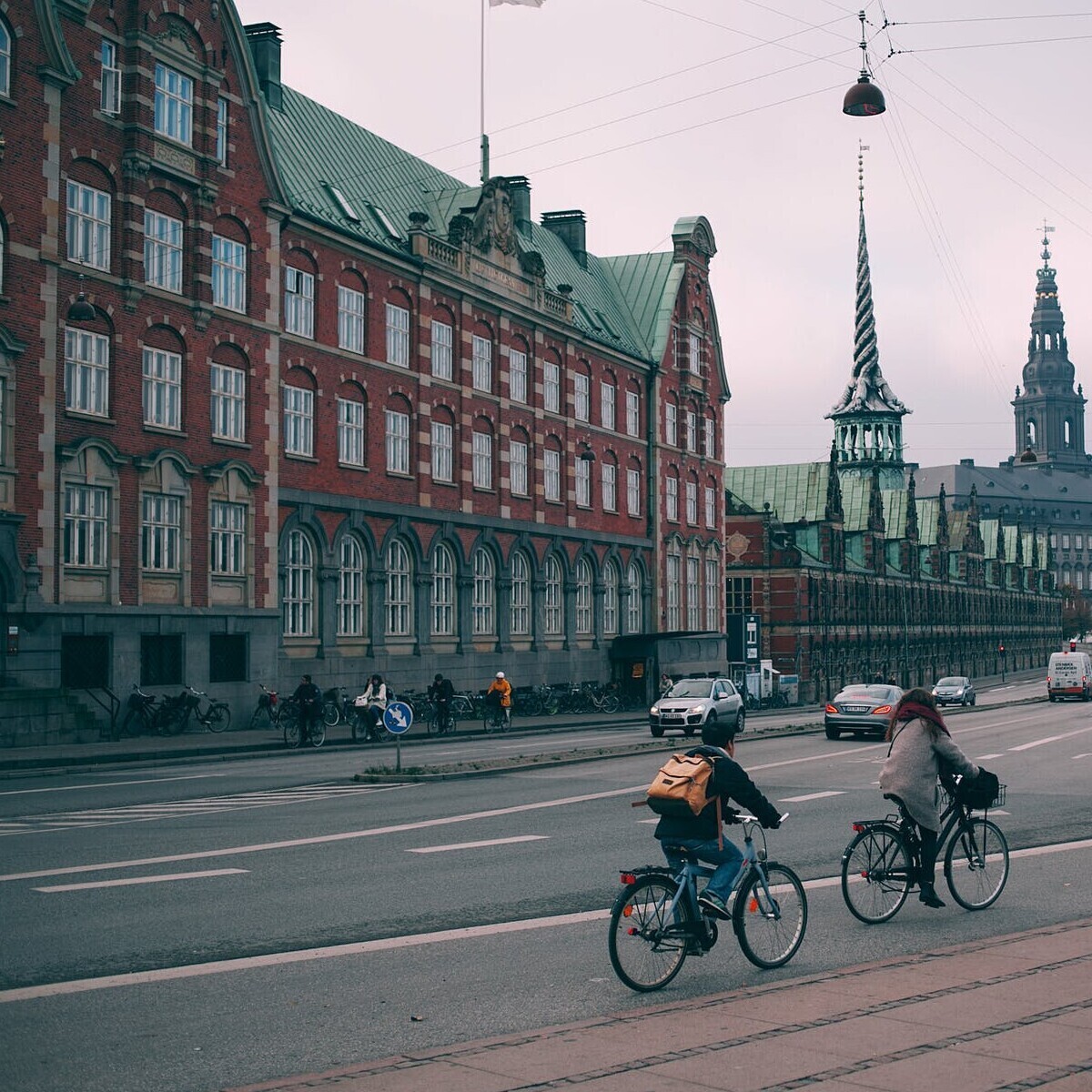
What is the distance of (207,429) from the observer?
39.6 metres

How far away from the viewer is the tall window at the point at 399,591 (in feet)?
157

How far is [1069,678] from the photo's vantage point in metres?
69.0

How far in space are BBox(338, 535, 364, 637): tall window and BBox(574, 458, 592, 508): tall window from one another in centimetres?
1597

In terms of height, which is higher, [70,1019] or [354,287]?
[354,287]

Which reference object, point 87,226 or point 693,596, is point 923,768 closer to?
point 87,226

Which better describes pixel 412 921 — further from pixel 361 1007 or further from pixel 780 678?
pixel 780 678

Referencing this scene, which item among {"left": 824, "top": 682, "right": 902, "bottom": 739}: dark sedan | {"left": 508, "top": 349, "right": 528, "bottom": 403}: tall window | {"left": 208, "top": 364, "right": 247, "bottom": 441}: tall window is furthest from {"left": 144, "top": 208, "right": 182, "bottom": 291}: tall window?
{"left": 824, "top": 682, "right": 902, "bottom": 739}: dark sedan

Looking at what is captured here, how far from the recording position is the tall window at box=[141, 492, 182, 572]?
123ft

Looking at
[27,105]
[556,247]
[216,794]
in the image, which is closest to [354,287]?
[27,105]

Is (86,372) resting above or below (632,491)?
below

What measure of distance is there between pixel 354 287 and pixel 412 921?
3726 cm

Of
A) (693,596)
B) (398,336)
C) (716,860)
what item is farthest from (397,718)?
(693,596)

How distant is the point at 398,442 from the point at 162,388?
11.5 metres

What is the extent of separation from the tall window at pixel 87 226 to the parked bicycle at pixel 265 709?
11797 millimetres
